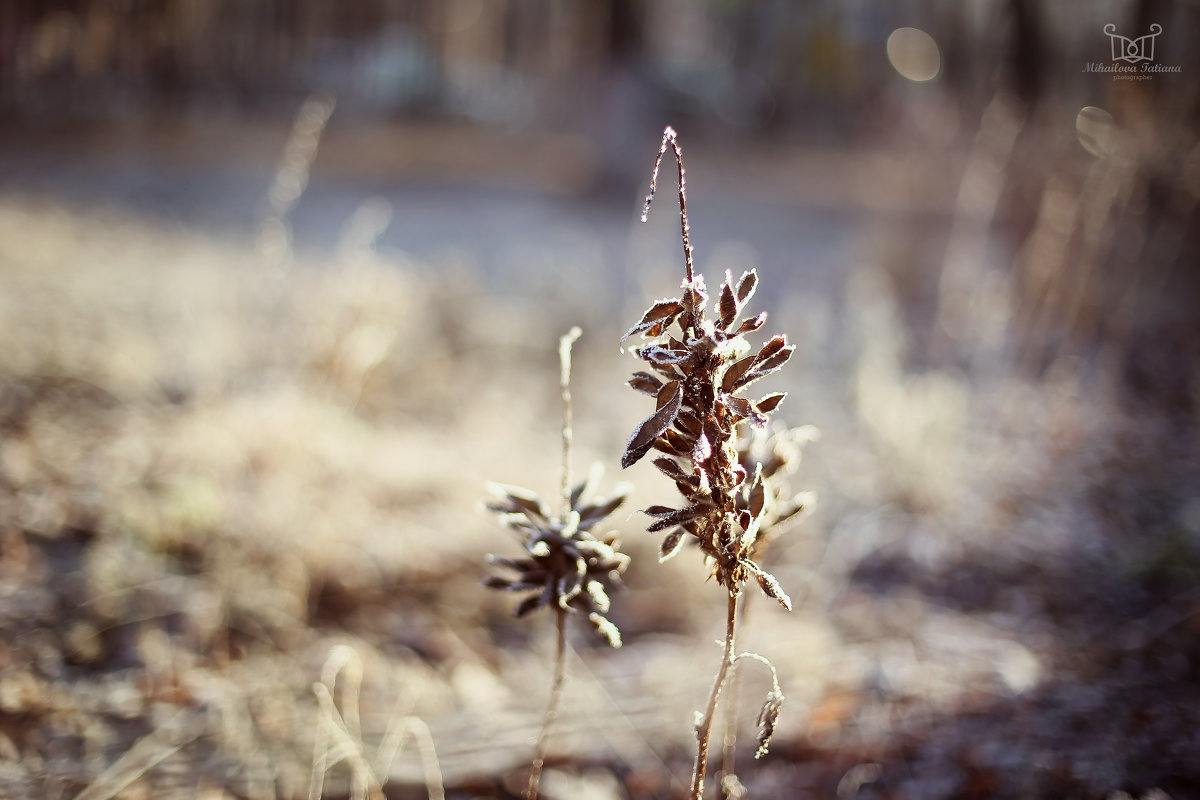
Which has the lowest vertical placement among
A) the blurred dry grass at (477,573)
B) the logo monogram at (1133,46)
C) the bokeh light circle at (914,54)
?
the blurred dry grass at (477,573)

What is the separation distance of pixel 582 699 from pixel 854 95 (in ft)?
58.5

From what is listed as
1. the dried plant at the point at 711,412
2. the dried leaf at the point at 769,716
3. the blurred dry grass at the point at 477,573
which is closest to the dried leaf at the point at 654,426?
the dried plant at the point at 711,412

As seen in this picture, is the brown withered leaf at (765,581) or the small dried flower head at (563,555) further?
the small dried flower head at (563,555)

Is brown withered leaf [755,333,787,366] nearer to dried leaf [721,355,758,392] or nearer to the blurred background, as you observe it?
dried leaf [721,355,758,392]

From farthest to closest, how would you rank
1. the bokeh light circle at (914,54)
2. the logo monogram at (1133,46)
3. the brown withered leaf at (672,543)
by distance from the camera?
the bokeh light circle at (914,54) → the logo monogram at (1133,46) → the brown withered leaf at (672,543)

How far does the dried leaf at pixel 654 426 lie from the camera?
0.94 meters

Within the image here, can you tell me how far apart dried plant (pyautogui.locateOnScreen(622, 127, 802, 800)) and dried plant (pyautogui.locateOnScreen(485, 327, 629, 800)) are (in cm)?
12

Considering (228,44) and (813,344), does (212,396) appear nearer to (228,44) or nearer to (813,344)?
(813,344)

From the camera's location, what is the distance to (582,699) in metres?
2.12

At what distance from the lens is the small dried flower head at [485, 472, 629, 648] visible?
1112 mm

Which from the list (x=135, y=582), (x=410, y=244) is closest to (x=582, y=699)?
(x=135, y=582)

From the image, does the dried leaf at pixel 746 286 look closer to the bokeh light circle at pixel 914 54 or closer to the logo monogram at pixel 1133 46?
the logo monogram at pixel 1133 46

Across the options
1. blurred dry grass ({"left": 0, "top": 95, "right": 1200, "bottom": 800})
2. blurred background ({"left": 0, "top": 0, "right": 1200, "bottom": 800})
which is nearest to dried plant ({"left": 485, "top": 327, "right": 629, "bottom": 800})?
blurred background ({"left": 0, "top": 0, "right": 1200, "bottom": 800})

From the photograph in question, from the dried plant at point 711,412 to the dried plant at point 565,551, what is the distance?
121mm
